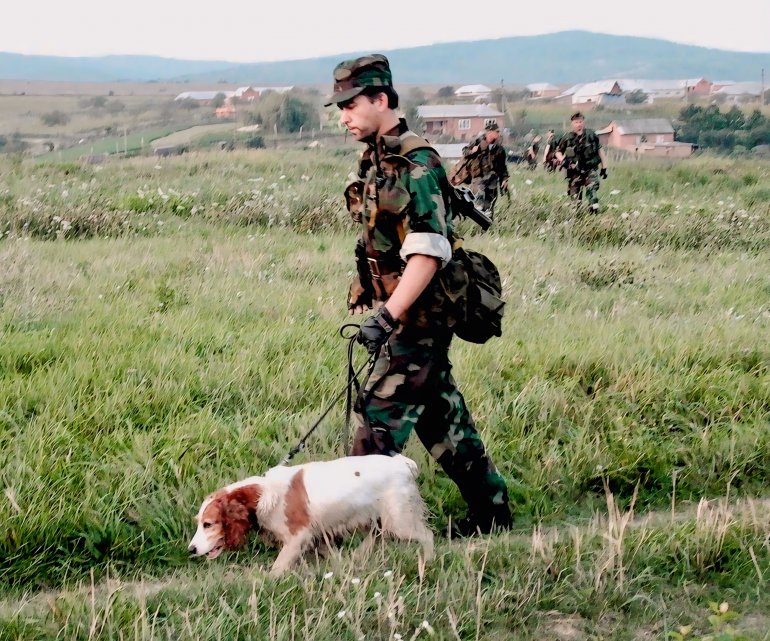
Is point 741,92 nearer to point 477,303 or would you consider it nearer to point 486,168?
point 486,168

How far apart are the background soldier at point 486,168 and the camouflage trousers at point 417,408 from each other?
900 cm

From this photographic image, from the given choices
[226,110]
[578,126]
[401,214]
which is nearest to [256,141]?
[578,126]

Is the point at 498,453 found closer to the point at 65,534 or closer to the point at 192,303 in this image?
the point at 65,534

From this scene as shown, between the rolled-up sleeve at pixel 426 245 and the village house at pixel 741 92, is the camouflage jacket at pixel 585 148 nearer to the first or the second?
the rolled-up sleeve at pixel 426 245

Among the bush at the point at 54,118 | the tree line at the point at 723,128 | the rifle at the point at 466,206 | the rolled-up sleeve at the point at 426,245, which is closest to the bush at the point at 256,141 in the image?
the tree line at the point at 723,128

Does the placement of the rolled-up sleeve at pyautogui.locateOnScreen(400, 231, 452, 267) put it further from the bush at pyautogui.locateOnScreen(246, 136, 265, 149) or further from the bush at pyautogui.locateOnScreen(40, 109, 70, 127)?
the bush at pyautogui.locateOnScreen(40, 109, 70, 127)

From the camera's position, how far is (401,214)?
9.78 ft

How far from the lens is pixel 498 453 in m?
4.14

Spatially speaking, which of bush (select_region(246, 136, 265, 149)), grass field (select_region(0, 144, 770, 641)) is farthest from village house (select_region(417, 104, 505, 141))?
grass field (select_region(0, 144, 770, 641))

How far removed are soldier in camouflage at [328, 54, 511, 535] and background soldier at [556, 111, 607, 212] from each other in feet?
30.9

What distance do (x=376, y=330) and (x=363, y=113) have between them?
32.3 inches

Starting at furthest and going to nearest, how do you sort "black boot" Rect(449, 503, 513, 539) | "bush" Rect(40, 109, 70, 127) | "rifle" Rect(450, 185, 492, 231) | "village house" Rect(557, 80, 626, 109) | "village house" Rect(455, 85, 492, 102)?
"village house" Rect(557, 80, 626, 109) → "village house" Rect(455, 85, 492, 102) → "bush" Rect(40, 109, 70, 127) → "black boot" Rect(449, 503, 513, 539) → "rifle" Rect(450, 185, 492, 231)

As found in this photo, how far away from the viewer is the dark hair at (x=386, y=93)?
296 centimetres

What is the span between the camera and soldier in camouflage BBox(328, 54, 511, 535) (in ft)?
9.68
